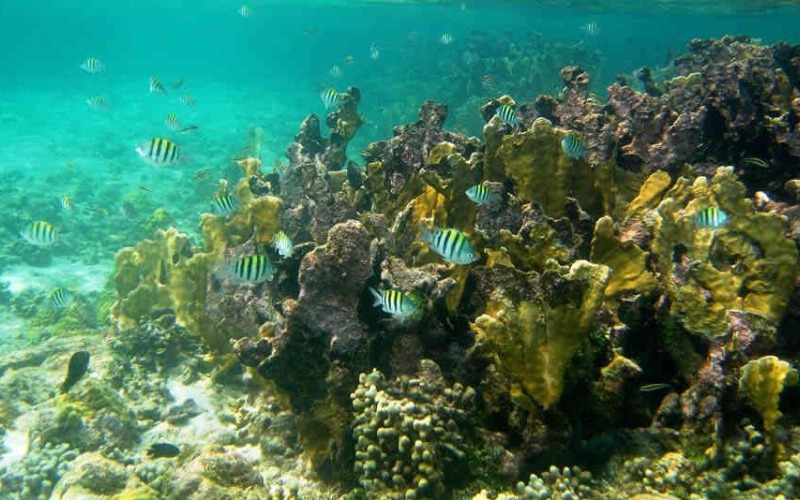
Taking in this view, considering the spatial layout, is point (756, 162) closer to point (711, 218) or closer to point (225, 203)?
point (711, 218)

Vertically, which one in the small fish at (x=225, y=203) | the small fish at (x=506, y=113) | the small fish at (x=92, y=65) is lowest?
the small fish at (x=225, y=203)

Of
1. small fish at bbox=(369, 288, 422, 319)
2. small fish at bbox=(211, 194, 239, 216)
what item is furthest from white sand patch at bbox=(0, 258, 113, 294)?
small fish at bbox=(369, 288, 422, 319)

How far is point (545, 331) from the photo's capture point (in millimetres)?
3076

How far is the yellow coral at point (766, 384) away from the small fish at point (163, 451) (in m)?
4.87

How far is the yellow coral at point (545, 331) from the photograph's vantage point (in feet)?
9.52

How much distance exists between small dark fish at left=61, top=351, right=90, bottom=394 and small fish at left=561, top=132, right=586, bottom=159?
5.83m

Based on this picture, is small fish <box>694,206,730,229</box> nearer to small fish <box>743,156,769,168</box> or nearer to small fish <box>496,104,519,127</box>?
small fish <box>743,156,769,168</box>

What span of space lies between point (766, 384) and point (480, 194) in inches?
103

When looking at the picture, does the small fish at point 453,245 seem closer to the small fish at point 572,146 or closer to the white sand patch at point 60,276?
the small fish at point 572,146

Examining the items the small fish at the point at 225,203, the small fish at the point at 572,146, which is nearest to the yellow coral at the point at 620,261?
the small fish at the point at 572,146

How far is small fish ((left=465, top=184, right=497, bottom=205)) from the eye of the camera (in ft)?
15.5

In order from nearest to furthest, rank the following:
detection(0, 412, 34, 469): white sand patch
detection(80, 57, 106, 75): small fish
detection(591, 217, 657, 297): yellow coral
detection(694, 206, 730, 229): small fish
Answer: detection(591, 217, 657, 297): yellow coral < detection(694, 206, 730, 229): small fish < detection(0, 412, 34, 469): white sand patch < detection(80, 57, 106, 75): small fish

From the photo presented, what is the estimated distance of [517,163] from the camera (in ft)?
16.2

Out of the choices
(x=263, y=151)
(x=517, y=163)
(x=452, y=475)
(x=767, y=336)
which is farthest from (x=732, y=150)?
(x=263, y=151)
